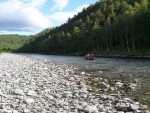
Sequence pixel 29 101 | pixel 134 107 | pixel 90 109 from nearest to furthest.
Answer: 1. pixel 90 109
2. pixel 134 107
3. pixel 29 101

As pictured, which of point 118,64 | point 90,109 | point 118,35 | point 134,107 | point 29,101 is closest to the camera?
point 90,109

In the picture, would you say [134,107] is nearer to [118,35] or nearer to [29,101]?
[29,101]

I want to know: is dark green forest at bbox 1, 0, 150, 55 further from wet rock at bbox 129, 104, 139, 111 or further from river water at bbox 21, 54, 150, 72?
wet rock at bbox 129, 104, 139, 111

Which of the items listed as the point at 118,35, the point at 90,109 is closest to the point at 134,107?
the point at 90,109

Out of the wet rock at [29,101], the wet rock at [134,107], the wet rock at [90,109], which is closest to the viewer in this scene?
the wet rock at [90,109]

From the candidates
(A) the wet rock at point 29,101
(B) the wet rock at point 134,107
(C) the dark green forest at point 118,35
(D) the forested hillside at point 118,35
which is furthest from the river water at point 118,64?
(A) the wet rock at point 29,101

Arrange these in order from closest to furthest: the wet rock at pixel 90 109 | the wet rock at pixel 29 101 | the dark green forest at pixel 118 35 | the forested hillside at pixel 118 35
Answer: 1. the wet rock at pixel 90 109
2. the wet rock at pixel 29 101
3. the dark green forest at pixel 118 35
4. the forested hillside at pixel 118 35

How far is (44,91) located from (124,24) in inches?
3724

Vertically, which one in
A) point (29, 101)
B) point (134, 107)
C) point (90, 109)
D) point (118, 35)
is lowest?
point (134, 107)

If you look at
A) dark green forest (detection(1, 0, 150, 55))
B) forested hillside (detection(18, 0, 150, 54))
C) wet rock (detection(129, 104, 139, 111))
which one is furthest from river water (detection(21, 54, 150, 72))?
forested hillside (detection(18, 0, 150, 54))

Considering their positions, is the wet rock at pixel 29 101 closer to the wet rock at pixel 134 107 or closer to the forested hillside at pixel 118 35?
the wet rock at pixel 134 107

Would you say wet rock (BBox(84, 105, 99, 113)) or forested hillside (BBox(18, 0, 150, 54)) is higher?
forested hillside (BBox(18, 0, 150, 54))

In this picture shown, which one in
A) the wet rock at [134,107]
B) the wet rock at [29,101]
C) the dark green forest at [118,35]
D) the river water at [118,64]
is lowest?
the wet rock at [134,107]

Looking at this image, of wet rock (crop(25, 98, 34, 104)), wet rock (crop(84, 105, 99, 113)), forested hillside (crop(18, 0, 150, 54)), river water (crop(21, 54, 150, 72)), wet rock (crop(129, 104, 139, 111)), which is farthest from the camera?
forested hillside (crop(18, 0, 150, 54))
